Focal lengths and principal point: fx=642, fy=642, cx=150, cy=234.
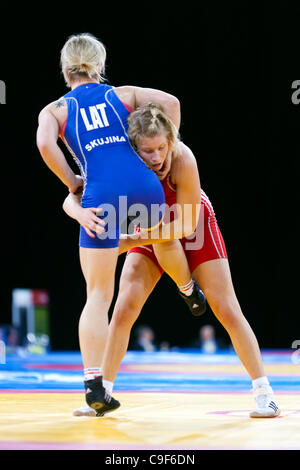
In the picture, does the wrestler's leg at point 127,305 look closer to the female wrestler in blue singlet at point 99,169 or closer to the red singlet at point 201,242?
the red singlet at point 201,242

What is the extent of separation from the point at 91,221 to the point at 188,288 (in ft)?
2.41

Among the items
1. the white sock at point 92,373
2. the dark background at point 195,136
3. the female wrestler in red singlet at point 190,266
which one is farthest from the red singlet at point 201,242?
the dark background at point 195,136

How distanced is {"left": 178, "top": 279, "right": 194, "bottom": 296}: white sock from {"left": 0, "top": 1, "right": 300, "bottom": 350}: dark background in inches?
357

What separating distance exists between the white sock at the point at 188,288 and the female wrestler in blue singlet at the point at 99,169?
52 centimetres

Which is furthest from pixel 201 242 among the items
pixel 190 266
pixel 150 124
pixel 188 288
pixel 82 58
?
pixel 82 58

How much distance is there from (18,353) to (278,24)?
24.0 ft

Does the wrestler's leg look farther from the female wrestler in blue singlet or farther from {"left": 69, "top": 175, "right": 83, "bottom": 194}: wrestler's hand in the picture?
{"left": 69, "top": 175, "right": 83, "bottom": 194}: wrestler's hand

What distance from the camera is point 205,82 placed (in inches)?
494

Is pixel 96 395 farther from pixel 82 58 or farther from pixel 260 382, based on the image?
pixel 82 58

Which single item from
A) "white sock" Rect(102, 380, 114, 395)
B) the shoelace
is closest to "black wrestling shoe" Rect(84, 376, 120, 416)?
"white sock" Rect(102, 380, 114, 395)

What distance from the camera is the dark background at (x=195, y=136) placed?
37.7 ft

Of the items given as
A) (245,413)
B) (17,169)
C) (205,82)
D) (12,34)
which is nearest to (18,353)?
(17,169)

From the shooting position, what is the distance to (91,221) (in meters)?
2.40

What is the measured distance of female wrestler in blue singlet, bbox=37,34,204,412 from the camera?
95.5 inches
